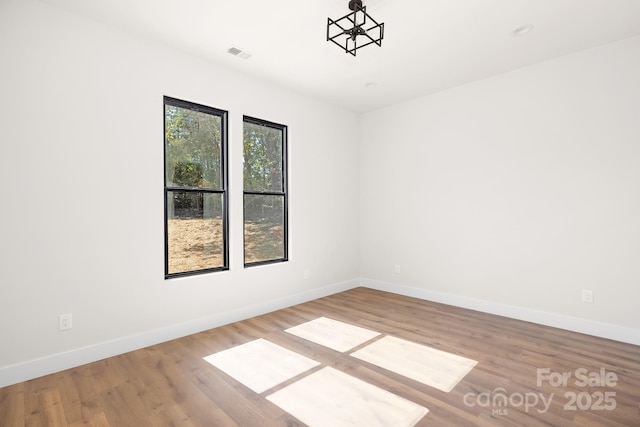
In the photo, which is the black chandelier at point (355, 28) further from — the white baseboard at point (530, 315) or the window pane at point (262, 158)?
the white baseboard at point (530, 315)

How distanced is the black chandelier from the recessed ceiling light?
1.25 metres

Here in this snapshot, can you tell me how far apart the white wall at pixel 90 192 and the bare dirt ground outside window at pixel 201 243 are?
0.16m

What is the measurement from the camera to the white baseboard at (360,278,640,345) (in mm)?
3035

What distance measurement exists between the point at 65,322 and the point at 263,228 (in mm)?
2139

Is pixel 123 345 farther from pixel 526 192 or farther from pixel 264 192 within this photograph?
pixel 526 192

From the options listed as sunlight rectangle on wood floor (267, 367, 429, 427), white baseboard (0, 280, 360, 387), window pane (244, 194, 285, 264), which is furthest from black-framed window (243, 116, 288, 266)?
sunlight rectangle on wood floor (267, 367, 429, 427)

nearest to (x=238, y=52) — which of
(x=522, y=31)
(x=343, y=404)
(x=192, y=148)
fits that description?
(x=192, y=148)

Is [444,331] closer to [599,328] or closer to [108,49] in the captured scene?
[599,328]

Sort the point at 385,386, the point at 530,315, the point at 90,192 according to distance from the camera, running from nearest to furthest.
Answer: the point at 385,386, the point at 90,192, the point at 530,315

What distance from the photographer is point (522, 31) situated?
286cm

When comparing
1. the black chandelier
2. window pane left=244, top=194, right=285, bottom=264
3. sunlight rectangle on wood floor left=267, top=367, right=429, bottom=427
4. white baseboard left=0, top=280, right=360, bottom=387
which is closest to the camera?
sunlight rectangle on wood floor left=267, top=367, right=429, bottom=427

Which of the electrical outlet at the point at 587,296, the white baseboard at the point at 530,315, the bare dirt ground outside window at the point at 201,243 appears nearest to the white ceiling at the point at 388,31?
the bare dirt ground outside window at the point at 201,243

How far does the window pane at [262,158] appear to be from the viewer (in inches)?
152

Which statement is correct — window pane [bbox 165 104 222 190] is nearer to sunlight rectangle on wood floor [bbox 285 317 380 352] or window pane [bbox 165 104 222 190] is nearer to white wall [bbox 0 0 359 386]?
white wall [bbox 0 0 359 386]
